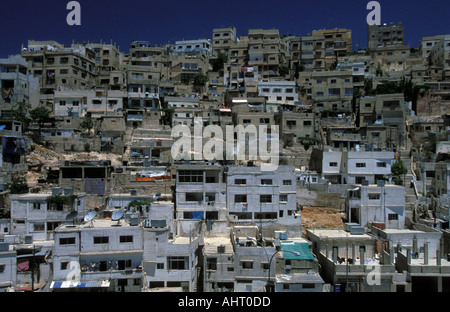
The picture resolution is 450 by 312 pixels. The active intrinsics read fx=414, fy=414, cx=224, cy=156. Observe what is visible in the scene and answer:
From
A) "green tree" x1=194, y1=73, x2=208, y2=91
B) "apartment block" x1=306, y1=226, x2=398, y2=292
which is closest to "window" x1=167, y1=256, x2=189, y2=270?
"apartment block" x1=306, y1=226, x2=398, y2=292

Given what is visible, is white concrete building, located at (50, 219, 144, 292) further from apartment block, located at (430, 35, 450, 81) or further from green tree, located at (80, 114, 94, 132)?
apartment block, located at (430, 35, 450, 81)

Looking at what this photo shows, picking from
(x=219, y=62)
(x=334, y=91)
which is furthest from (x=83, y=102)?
(x=334, y=91)

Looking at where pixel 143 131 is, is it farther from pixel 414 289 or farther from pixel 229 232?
pixel 414 289

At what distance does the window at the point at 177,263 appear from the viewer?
16.1 m

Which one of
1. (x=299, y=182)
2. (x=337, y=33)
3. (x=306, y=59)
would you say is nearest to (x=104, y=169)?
(x=299, y=182)

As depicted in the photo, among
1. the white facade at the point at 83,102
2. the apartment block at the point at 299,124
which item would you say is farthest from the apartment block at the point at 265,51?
Answer: the white facade at the point at 83,102

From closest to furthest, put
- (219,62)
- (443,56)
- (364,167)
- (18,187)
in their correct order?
(18,187), (364,167), (443,56), (219,62)

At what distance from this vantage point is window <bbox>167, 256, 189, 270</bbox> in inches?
634

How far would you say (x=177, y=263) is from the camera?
16172mm

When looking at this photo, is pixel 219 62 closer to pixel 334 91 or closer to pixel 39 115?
pixel 334 91

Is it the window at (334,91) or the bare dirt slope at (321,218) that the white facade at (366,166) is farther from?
the window at (334,91)

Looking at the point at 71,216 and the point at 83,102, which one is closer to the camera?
the point at 71,216

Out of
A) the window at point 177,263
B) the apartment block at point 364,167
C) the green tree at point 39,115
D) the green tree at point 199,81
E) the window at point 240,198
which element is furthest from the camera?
the green tree at point 199,81

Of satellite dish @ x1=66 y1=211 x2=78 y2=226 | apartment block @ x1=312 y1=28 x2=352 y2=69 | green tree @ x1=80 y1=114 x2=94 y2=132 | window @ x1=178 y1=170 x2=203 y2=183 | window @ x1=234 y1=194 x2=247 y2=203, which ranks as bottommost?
satellite dish @ x1=66 y1=211 x2=78 y2=226
